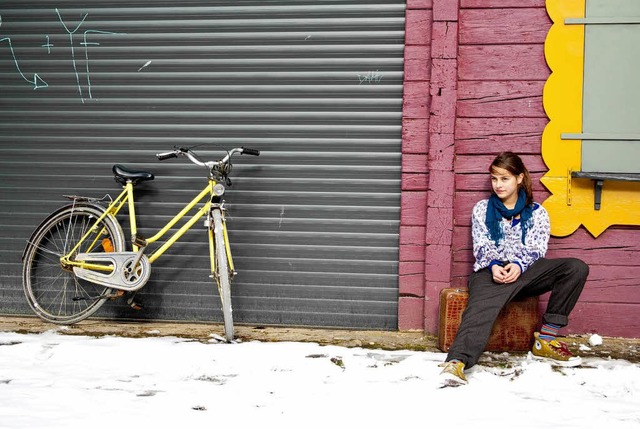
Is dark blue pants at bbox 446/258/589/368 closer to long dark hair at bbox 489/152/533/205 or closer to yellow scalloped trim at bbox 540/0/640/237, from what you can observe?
long dark hair at bbox 489/152/533/205

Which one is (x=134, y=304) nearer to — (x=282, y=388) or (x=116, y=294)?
(x=116, y=294)

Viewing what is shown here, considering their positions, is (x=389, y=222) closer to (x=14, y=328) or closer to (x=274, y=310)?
(x=274, y=310)

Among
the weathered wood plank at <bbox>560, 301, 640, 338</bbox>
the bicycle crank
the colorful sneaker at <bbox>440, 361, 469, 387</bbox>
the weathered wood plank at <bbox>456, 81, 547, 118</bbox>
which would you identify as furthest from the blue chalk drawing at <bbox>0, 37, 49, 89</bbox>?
the weathered wood plank at <bbox>560, 301, 640, 338</bbox>

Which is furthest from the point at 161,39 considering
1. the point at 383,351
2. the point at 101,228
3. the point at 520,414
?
the point at 520,414

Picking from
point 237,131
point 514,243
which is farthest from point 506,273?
point 237,131

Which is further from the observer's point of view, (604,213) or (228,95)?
(228,95)

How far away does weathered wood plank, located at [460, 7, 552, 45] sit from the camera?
4832 mm

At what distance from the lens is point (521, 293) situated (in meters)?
4.35

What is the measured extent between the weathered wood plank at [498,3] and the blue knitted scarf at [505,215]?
1477mm

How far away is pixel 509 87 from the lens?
4875mm

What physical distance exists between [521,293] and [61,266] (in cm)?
333

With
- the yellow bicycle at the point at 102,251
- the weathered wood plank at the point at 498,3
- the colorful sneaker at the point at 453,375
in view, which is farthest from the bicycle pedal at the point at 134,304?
the weathered wood plank at the point at 498,3

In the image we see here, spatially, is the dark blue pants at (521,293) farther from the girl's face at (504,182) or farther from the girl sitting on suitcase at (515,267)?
the girl's face at (504,182)

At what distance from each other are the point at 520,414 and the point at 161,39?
3771 mm
